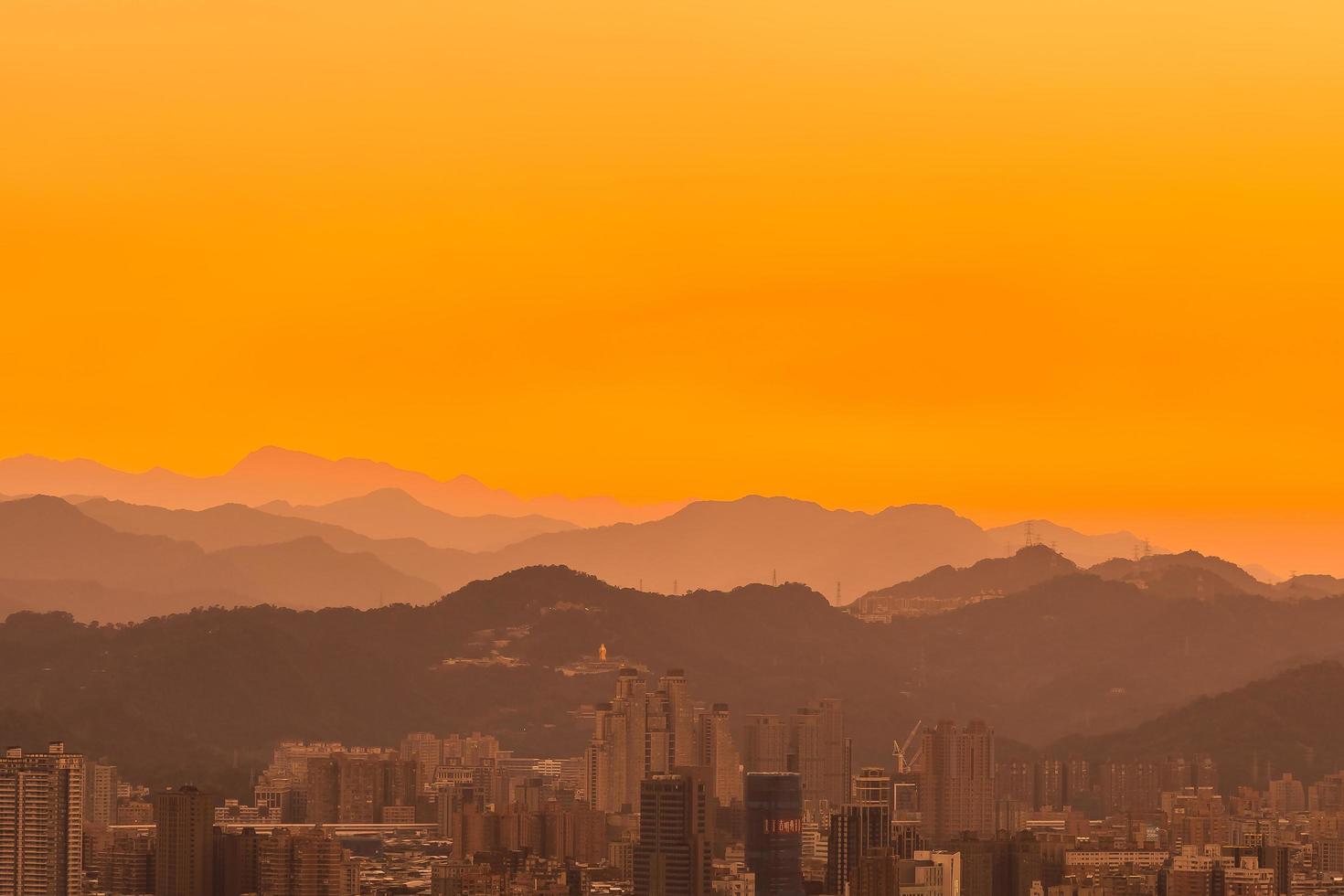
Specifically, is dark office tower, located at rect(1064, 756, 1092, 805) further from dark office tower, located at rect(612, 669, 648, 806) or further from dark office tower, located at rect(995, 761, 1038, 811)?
dark office tower, located at rect(612, 669, 648, 806)

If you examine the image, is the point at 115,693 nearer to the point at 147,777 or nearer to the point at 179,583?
the point at 147,777

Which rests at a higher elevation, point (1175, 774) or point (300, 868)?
point (1175, 774)

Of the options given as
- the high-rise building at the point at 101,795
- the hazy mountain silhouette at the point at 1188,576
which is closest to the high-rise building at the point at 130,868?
the high-rise building at the point at 101,795

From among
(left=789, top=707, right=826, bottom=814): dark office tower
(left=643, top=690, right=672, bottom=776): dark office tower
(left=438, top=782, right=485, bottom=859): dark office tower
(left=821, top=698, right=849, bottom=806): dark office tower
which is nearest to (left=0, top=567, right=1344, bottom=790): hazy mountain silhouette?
(left=821, top=698, right=849, bottom=806): dark office tower

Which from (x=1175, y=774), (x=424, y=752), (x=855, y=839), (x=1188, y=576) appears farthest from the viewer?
(x=1188, y=576)

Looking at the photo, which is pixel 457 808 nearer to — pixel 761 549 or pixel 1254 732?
pixel 1254 732

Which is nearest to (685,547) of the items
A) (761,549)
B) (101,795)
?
(761,549)
